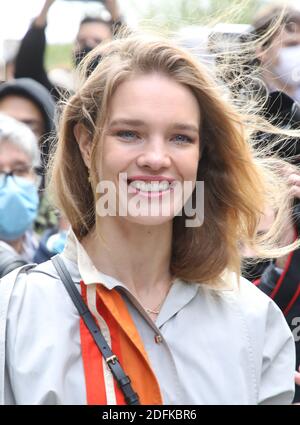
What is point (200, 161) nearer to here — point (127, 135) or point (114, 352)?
point (127, 135)

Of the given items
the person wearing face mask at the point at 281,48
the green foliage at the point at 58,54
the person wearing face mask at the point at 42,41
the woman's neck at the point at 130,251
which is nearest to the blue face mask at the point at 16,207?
the person wearing face mask at the point at 281,48

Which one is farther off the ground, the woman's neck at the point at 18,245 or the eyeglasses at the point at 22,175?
the eyeglasses at the point at 22,175

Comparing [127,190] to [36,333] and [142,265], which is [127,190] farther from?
[36,333]

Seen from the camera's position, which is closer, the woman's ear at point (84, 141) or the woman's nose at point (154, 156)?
the woman's nose at point (154, 156)

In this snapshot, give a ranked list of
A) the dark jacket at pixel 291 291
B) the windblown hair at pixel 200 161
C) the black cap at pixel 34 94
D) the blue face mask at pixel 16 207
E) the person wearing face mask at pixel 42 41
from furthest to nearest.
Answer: the person wearing face mask at pixel 42 41 < the black cap at pixel 34 94 < the blue face mask at pixel 16 207 < the dark jacket at pixel 291 291 < the windblown hair at pixel 200 161

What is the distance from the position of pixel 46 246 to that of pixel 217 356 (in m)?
1.60

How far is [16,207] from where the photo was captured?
144 inches

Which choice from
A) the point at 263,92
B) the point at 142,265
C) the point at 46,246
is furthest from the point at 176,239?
the point at 46,246

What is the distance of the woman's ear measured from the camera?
217cm

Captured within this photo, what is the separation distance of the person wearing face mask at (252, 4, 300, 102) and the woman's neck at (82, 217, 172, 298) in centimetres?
117

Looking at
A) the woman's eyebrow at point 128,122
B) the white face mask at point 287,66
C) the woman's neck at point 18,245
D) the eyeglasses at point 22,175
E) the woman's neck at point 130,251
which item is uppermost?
the white face mask at point 287,66

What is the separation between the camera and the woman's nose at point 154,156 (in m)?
2.03

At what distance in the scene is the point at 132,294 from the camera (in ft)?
6.89

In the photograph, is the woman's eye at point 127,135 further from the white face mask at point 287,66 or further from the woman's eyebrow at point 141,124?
the white face mask at point 287,66
